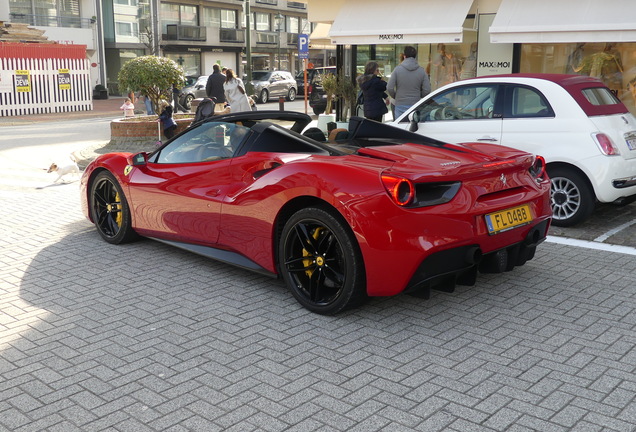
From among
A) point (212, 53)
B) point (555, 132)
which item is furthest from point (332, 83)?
point (212, 53)

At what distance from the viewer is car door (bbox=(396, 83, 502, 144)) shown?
7.80 m

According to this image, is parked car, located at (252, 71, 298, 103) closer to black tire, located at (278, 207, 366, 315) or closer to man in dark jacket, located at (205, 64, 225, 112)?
man in dark jacket, located at (205, 64, 225, 112)

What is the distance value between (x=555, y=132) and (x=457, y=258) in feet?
12.1

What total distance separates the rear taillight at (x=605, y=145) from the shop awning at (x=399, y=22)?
683cm

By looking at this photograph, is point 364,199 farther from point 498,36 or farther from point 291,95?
point 291,95

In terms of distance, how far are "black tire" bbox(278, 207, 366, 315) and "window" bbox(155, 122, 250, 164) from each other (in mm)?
1107

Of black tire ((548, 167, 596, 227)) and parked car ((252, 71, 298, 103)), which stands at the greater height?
parked car ((252, 71, 298, 103))

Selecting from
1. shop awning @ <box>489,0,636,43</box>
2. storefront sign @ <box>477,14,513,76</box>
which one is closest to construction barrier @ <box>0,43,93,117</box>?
storefront sign @ <box>477,14,513,76</box>

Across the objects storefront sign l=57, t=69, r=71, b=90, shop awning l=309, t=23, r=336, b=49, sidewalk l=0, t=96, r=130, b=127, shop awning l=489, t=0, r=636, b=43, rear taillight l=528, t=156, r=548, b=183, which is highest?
shop awning l=309, t=23, r=336, b=49

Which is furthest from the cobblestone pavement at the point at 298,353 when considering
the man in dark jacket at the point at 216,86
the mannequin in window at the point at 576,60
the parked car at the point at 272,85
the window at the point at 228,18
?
the window at the point at 228,18

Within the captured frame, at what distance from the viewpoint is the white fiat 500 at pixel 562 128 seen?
7.01m

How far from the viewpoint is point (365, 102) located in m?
12.0

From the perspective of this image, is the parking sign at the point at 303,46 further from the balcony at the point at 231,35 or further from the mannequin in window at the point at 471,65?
the balcony at the point at 231,35

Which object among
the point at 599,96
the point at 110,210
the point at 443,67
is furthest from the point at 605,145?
the point at 443,67
